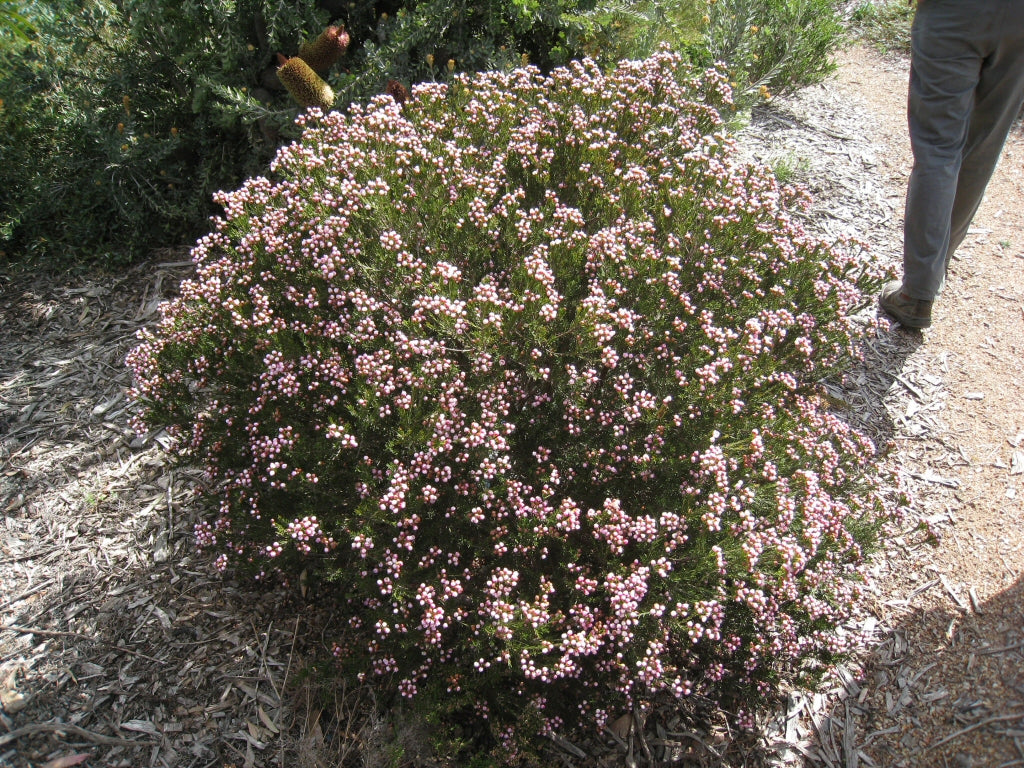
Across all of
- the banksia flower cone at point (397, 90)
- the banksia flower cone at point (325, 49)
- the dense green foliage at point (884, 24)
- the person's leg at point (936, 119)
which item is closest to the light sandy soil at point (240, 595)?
the person's leg at point (936, 119)

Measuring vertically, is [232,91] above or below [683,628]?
above

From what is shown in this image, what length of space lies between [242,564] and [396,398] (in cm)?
121

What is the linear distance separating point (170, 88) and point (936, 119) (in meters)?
5.41

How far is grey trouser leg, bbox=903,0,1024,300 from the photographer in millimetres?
4004

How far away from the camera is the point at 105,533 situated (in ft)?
12.3

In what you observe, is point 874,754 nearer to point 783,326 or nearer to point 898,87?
point 783,326

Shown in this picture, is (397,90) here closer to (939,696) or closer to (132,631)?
(132,631)

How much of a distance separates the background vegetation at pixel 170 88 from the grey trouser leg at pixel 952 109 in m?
2.28

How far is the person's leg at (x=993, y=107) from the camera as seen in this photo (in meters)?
3.95

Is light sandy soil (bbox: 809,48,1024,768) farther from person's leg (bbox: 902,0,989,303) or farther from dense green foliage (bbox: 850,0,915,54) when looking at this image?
dense green foliage (bbox: 850,0,915,54)

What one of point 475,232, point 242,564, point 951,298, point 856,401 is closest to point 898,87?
point 951,298

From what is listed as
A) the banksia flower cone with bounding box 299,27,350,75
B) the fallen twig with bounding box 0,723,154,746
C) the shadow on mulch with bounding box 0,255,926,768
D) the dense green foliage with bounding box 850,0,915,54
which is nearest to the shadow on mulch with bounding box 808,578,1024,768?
the shadow on mulch with bounding box 0,255,926,768

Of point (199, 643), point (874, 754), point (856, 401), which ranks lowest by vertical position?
point (874, 754)

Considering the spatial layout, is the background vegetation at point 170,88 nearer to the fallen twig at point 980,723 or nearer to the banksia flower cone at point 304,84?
the banksia flower cone at point 304,84
